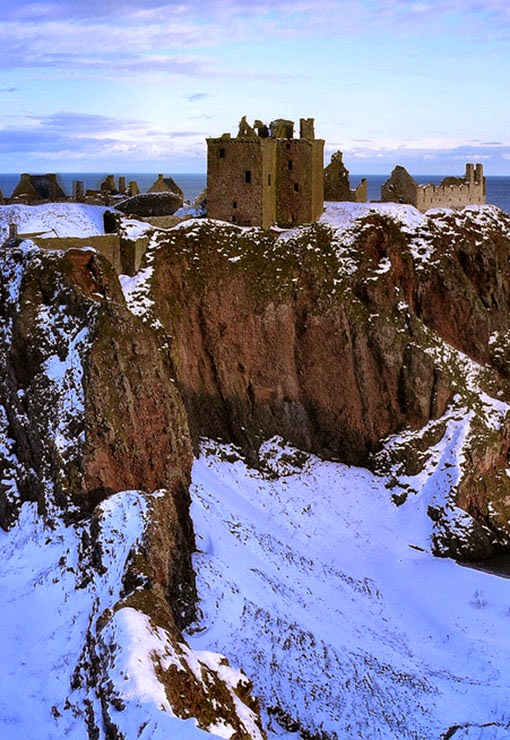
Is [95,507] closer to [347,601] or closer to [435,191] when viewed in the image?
[347,601]

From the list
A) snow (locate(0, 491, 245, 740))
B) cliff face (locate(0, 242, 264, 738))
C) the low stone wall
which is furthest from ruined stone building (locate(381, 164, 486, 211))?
snow (locate(0, 491, 245, 740))

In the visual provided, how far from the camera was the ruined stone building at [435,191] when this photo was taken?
65.4 metres

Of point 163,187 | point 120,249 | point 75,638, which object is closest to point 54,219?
point 120,249

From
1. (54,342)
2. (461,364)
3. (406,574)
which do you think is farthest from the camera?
(461,364)

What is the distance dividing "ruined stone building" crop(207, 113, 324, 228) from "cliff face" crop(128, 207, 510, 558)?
1.52 m

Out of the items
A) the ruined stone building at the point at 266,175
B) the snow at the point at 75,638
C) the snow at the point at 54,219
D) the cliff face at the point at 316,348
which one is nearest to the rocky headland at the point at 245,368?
the cliff face at the point at 316,348

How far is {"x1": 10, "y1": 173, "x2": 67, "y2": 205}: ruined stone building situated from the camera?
63.8 metres

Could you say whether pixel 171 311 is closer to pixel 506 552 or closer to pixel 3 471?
pixel 3 471

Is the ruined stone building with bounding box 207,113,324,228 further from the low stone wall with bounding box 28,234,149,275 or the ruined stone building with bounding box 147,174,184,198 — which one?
the ruined stone building with bounding box 147,174,184,198

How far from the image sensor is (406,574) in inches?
1868

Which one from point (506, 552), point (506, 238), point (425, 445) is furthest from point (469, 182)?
point (506, 552)

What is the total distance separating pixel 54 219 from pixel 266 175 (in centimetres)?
1378

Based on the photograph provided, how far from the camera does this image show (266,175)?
59156mm

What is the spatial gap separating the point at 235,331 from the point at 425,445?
12983mm
